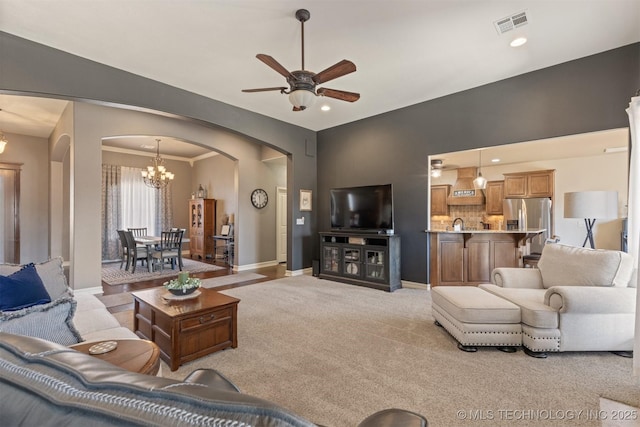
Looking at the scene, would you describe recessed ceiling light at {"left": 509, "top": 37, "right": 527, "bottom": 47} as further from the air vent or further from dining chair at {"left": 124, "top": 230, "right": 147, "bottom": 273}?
dining chair at {"left": 124, "top": 230, "right": 147, "bottom": 273}

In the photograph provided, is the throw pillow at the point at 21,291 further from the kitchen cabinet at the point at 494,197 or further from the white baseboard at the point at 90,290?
the kitchen cabinet at the point at 494,197

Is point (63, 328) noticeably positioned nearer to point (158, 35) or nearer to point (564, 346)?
point (158, 35)

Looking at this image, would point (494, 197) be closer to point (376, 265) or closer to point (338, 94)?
point (376, 265)

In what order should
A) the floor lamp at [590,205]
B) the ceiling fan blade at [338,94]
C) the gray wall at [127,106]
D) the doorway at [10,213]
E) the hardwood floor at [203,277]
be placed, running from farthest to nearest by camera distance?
1. the doorway at [10,213]
2. the hardwood floor at [203,277]
3. the floor lamp at [590,205]
4. the ceiling fan blade at [338,94]
5. the gray wall at [127,106]

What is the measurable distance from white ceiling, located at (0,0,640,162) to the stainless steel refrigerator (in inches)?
164

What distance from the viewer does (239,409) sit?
1.15ft

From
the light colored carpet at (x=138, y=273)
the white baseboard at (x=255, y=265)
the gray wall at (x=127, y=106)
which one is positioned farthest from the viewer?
the white baseboard at (x=255, y=265)

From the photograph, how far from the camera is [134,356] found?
4.53ft

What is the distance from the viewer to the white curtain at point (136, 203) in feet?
26.9

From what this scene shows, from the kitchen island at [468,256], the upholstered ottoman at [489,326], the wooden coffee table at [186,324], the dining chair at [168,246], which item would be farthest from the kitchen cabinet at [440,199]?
the wooden coffee table at [186,324]

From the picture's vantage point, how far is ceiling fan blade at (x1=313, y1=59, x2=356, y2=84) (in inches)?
107

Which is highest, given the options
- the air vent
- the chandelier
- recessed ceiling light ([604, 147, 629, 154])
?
the air vent

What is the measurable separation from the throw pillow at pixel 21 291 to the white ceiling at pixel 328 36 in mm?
2427

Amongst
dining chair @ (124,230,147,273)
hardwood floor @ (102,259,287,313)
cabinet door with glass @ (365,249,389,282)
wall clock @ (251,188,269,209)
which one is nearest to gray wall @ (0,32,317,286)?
wall clock @ (251,188,269,209)
